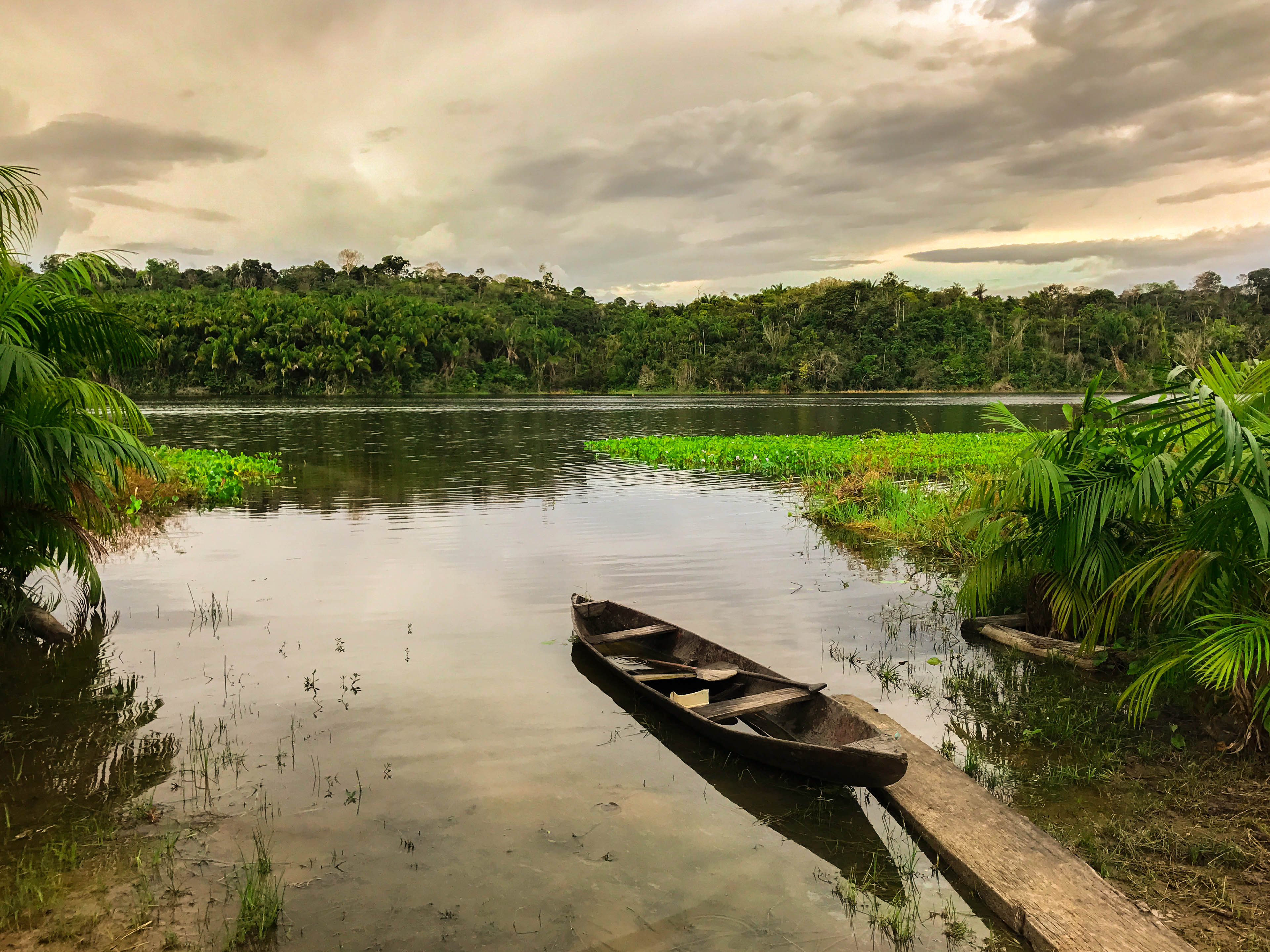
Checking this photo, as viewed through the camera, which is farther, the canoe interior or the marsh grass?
the canoe interior

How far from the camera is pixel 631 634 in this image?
8438 mm

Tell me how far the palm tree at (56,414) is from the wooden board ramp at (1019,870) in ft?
23.2

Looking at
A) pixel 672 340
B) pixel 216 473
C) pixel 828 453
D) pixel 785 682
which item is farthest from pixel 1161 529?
pixel 672 340

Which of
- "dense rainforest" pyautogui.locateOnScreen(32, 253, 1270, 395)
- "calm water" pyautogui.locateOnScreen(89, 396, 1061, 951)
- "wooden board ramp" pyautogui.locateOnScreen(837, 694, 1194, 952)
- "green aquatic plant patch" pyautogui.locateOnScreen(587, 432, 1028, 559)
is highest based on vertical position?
"dense rainforest" pyautogui.locateOnScreen(32, 253, 1270, 395)

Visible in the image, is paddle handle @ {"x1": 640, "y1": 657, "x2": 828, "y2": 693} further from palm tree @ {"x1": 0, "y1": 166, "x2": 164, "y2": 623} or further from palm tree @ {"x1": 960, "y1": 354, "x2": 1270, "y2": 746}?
palm tree @ {"x1": 0, "y1": 166, "x2": 164, "y2": 623}

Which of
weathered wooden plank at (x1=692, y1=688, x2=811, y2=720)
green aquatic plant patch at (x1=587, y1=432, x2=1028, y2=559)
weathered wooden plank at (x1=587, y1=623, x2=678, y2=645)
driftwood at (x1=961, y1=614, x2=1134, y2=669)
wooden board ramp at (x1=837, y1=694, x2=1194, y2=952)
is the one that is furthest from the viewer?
green aquatic plant patch at (x1=587, y1=432, x2=1028, y2=559)

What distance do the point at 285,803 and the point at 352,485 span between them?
17142mm

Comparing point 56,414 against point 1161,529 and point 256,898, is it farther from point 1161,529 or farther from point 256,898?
point 1161,529

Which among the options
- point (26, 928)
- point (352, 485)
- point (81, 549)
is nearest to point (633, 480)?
point (352, 485)

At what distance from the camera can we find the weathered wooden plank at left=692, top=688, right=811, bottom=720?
6484 mm

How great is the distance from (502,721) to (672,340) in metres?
115

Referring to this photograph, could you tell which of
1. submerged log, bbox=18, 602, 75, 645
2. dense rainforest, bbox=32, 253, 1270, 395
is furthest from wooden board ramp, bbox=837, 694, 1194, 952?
dense rainforest, bbox=32, 253, 1270, 395

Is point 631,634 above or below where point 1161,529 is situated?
below

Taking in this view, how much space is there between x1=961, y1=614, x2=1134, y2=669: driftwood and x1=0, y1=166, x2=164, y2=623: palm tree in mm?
8578
